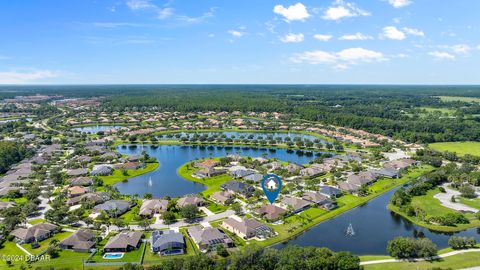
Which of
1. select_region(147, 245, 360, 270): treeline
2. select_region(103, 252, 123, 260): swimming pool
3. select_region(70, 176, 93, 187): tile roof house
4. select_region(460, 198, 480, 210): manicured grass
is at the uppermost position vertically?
select_region(147, 245, 360, 270): treeline

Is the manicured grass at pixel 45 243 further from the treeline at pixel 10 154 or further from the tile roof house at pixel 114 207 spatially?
the treeline at pixel 10 154

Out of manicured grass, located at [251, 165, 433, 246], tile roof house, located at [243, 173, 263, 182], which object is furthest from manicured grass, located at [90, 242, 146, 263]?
tile roof house, located at [243, 173, 263, 182]

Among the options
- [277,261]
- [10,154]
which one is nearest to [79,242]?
[277,261]

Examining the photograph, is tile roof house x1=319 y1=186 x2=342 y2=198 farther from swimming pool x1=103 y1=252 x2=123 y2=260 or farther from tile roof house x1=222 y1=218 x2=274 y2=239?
swimming pool x1=103 y1=252 x2=123 y2=260

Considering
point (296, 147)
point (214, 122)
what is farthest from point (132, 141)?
point (296, 147)

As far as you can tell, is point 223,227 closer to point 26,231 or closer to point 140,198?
point 140,198

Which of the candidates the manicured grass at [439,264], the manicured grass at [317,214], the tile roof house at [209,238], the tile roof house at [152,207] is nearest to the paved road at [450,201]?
the manicured grass at [317,214]
